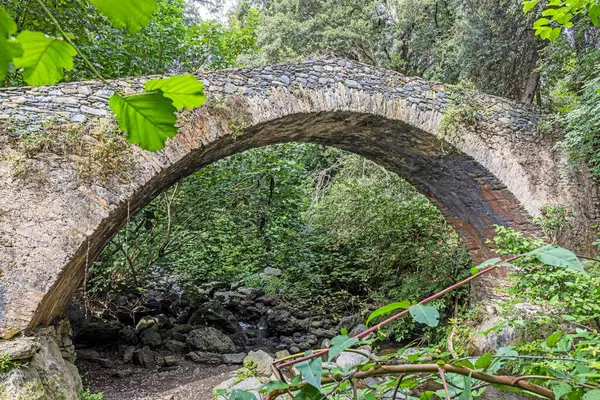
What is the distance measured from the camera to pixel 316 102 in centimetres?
436

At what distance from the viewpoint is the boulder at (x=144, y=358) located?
16.8ft

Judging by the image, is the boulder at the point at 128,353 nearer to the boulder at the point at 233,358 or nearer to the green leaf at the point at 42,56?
the boulder at the point at 233,358

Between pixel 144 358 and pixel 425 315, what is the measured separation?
5.36m

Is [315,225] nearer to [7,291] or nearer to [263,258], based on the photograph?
[263,258]

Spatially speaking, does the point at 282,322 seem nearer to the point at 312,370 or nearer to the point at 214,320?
the point at 214,320

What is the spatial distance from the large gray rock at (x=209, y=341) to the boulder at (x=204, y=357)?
0.15m

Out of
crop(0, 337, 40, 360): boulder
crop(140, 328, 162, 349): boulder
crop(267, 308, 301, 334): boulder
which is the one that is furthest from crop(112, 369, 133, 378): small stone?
crop(267, 308, 301, 334): boulder

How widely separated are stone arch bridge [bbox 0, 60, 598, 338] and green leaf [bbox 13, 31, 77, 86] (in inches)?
118

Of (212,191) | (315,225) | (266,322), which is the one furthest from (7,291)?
(315,225)

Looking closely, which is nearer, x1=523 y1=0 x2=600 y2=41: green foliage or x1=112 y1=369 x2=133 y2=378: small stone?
x1=523 y1=0 x2=600 y2=41: green foliage

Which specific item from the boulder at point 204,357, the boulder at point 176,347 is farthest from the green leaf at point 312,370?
the boulder at point 176,347

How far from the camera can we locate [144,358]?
5168 mm

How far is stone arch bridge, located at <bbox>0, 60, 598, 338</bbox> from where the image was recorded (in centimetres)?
291

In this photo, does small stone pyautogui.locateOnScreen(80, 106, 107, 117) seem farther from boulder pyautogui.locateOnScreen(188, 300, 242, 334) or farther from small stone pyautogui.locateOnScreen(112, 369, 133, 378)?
boulder pyautogui.locateOnScreen(188, 300, 242, 334)
